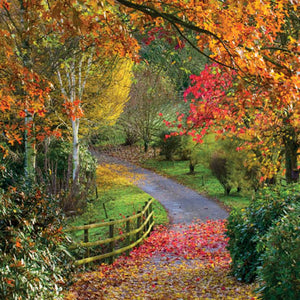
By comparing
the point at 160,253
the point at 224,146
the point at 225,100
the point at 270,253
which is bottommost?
the point at 160,253

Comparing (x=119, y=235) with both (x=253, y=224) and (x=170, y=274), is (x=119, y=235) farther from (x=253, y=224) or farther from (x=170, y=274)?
(x=253, y=224)

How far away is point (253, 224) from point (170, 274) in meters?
2.31

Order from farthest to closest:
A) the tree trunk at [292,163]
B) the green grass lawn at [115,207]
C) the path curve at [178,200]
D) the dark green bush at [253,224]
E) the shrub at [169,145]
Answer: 1. the shrub at [169,145]
2. the path curve at [178,200]
3. the green grass lawn at [115,207]
4. the tree trunk at [292,163]
5. the dark green bush at [253,224]

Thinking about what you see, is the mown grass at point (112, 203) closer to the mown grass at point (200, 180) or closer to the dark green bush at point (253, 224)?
the mown grass at point (200, 180)

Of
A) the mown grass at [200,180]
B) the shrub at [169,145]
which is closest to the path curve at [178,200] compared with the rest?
the mown grass at [200,180]

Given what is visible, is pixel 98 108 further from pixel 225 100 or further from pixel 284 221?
pixel 284 221

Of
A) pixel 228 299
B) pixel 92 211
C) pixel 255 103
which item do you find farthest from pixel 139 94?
pixel 228 299

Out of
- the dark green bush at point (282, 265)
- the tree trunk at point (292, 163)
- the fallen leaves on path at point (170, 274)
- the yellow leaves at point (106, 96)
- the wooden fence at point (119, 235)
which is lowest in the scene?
the fallen leaves on path at point (170, 274)

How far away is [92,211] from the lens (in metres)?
15.6

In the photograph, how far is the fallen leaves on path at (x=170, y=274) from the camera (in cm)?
600

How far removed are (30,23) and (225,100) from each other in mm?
4855

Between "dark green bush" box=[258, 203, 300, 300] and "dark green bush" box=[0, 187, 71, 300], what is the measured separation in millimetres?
2357

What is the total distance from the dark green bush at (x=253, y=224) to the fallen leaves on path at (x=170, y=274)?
0.94 feet

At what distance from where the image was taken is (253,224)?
19.1 feet
